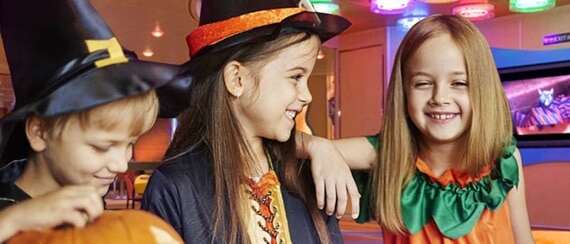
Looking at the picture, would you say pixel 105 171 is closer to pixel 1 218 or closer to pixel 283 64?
pixel 1 218

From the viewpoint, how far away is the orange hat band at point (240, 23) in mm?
1107

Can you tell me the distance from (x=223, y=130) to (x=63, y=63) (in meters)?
0.46

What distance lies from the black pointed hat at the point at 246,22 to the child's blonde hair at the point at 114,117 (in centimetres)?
35

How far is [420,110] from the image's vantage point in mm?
1373

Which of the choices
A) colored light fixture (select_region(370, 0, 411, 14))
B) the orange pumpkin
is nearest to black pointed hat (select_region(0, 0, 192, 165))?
the orange pumpkin

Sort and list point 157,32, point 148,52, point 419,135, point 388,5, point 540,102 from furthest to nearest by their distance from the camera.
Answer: point 148,52 < point 157,32 < point 540,102 < point 388,5 < point 419,135

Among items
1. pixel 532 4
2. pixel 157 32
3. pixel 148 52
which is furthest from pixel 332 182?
pixel 148 52

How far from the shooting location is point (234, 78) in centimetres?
117

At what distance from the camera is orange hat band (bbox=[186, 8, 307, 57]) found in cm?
111

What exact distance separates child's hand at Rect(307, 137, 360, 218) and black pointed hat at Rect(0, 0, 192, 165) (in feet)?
1.61

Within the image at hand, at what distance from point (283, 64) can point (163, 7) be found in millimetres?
5219

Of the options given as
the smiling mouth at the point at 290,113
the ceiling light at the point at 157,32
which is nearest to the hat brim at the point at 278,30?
the smiling mouth at the point at 290,113

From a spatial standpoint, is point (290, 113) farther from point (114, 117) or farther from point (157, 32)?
point (157, 32)

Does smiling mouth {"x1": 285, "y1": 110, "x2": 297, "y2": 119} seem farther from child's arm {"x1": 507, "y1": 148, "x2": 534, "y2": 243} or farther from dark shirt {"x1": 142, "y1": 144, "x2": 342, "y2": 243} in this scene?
child's arm {"x1": 507, "y1": 148, "x2": 534, "y2": 243}
